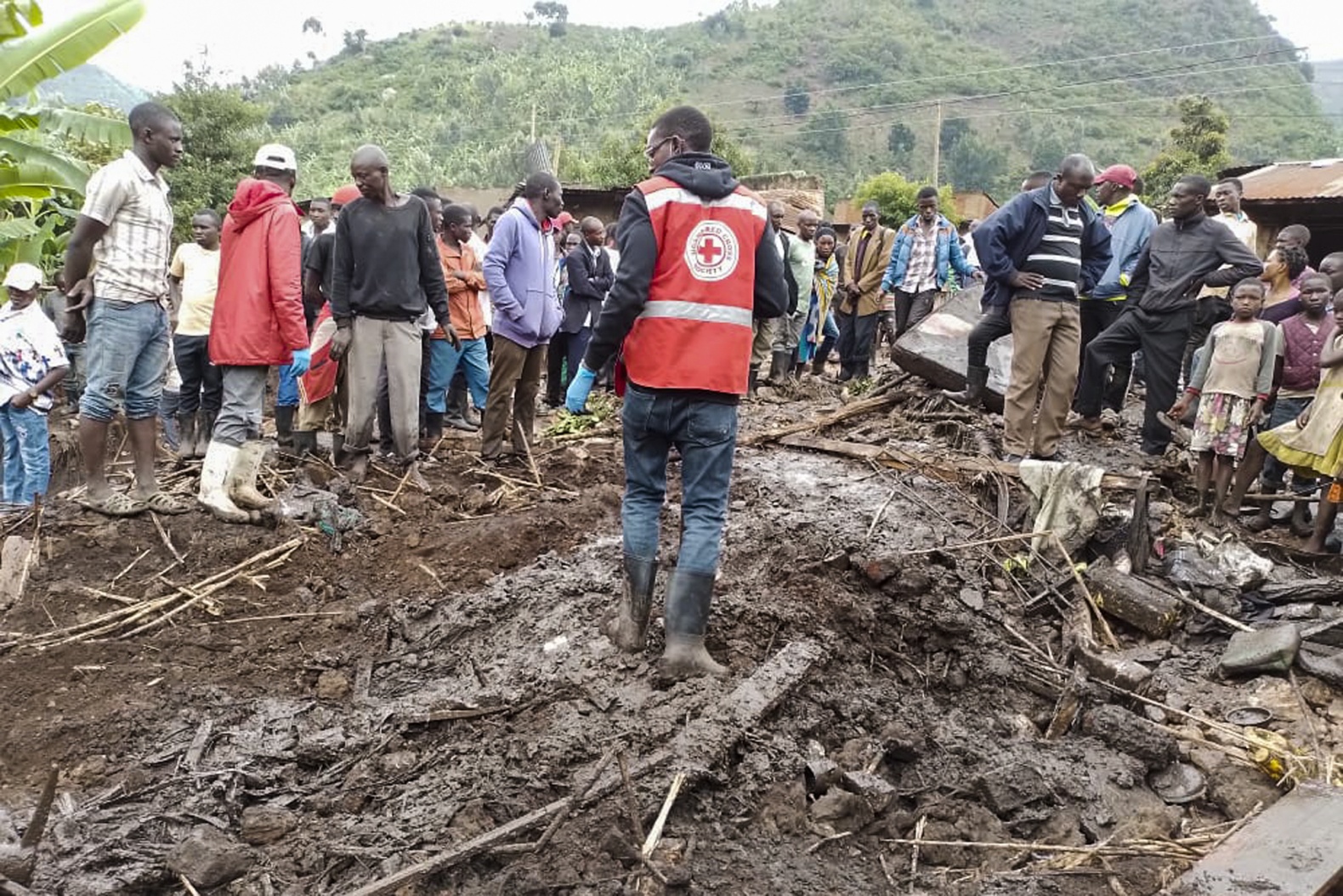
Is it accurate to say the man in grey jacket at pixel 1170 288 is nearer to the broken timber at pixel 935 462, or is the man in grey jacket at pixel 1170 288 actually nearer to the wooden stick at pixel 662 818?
the broken timber at pixel 935 462

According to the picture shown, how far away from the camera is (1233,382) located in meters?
5.76

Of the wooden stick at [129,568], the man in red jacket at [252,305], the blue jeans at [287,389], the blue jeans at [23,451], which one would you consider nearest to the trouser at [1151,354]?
the man in red jacket at [252,305]

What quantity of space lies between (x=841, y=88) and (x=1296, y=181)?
7878cm

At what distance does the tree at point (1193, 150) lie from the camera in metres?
28.1

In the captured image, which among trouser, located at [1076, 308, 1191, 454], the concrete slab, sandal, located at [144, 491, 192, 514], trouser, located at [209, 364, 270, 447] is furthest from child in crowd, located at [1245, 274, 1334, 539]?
sandal, located at [144, 491, 192, 514]

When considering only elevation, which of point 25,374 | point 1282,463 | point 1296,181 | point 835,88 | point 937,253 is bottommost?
point 1282,463

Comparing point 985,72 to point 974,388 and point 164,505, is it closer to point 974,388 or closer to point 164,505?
point 974,388

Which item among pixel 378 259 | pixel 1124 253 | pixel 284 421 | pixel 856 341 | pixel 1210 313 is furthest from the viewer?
pixel 856 341

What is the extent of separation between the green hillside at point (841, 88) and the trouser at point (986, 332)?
40.2 m

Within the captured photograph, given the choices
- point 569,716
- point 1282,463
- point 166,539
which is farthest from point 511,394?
point 1282,463

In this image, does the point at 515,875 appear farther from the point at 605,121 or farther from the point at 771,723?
the point at 605,121

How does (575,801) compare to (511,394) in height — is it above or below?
below

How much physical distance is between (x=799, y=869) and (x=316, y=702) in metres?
2.01

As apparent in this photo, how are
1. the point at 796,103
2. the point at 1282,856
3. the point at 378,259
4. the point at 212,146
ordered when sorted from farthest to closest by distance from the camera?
the point at 796,103 < the point at 212,146 < the point at 378,259 < the point at 1282,856
